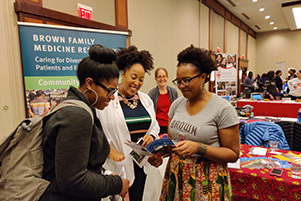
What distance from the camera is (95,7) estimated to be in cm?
308

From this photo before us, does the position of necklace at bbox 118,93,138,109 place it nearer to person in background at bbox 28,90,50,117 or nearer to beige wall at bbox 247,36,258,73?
person in background at bbox 28,90,50,117

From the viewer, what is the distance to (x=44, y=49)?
2146 millimetres

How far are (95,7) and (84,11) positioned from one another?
1.02ft

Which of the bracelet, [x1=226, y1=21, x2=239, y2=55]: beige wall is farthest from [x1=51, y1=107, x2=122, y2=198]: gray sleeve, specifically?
[x1=226, y1=21, x2=239, y2=55]: beige wall

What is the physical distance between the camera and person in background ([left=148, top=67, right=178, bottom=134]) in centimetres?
339

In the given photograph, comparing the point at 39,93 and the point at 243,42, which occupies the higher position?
the point at 243,42

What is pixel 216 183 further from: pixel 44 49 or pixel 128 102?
pixel 44 49

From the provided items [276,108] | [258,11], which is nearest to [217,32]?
[258,11]

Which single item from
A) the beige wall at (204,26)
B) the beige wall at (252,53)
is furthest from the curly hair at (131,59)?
the beige wall at (252,53)

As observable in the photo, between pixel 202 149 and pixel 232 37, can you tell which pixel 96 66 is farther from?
pixel 232 37

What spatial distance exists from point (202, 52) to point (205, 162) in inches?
28.1

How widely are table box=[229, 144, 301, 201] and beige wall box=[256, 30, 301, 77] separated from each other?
1464 cm

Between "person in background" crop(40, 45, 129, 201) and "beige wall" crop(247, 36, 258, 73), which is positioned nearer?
"person in background" crop(40, 45, 129, 201)

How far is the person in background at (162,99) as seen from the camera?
3395 millimetres
